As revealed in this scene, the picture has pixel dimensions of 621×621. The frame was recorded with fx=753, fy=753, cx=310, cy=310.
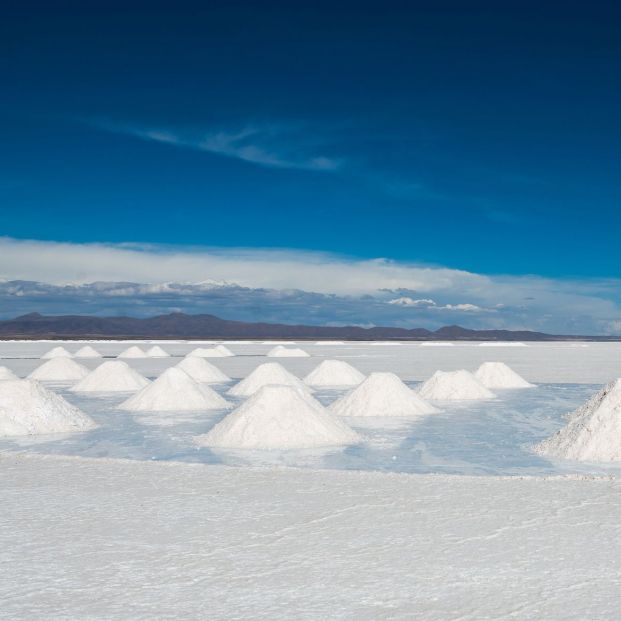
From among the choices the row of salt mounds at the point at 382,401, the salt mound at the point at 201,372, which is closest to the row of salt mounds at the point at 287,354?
the salt mound at the point at 201,372

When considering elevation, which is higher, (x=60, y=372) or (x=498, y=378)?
(x=498, y=378)

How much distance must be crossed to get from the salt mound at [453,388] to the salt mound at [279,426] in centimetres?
472

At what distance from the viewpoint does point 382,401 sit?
10.3 m

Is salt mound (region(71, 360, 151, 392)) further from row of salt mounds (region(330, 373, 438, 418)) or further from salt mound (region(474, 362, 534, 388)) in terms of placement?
salt mound (region(474, 362, 534, 388))

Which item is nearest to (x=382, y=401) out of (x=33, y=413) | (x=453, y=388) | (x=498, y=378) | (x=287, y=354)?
(x=453, y=388)

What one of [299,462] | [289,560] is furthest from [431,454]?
[289,560]

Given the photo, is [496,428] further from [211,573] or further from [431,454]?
[211,573]

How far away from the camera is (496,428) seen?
29.3 feet

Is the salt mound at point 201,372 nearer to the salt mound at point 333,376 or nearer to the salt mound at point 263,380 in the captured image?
the salt mound at point 333,376

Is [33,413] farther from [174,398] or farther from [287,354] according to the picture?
[287,354]

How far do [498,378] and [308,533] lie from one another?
12171 mm

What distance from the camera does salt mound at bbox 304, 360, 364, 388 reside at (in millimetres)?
15906

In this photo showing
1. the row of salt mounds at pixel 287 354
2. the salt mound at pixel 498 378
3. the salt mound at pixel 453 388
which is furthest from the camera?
the row of salt mounds at pixel 287 354

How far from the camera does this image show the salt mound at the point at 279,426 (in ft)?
24.5
